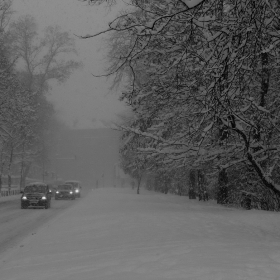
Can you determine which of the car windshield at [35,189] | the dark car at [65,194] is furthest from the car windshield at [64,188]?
the car windshield at [35,189]

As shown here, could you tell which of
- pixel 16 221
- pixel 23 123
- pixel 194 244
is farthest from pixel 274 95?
pixel 23 123

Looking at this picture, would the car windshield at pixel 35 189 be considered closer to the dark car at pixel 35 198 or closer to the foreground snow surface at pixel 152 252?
the dark car at pixel 35 198

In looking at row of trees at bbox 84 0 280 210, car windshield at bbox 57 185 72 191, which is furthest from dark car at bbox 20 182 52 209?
row of trees at bbox 84 0 280 210

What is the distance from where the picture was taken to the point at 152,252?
292 inches

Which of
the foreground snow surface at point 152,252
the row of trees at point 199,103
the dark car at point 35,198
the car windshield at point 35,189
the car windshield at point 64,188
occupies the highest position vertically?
the row of trees at point 199,103

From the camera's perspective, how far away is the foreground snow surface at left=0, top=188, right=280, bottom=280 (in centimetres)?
588

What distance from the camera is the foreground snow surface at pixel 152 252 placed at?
588 cm

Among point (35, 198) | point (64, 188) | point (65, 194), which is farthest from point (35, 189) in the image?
point (64, 188)

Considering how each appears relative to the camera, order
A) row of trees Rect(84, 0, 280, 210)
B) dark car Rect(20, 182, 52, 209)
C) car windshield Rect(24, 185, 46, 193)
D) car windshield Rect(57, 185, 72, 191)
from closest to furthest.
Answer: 1. row of trees Rect(84, 0, 280, 210)
2. dark car Rect(20, 182, 52, 209)
3. car windshield Rect(24, 185, 46, 193)
4. car windshield Rect(57, 185, 72, 191)

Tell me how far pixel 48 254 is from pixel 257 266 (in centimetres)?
425

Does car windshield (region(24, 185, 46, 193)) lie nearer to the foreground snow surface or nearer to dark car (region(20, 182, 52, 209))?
dark car (region(20, 182, 52, 209))

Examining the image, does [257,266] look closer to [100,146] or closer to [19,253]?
[19,253]

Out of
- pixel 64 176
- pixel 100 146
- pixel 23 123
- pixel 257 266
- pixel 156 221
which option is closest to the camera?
pixel 257 266

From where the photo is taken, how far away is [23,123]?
37500 millimetres
